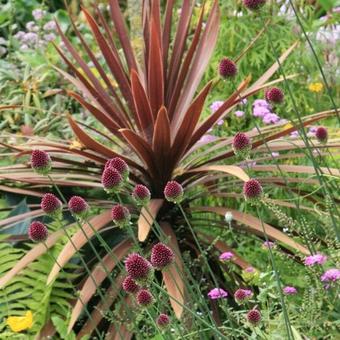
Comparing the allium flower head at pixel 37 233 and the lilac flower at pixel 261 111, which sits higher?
the allium flower head at pixel 37 233

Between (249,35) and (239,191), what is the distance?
1.16m

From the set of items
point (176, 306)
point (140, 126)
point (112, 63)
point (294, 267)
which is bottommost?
point (294, 267)

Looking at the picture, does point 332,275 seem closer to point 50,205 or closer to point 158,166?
point 50,205

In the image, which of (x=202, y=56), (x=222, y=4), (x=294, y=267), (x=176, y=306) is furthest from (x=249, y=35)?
(x=176, y=306)

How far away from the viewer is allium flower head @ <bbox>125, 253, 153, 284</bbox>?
63.9 inches

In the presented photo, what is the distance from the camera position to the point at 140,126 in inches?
127

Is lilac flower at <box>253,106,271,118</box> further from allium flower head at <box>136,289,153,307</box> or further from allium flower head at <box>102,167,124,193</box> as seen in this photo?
allium flower head at <box>136,289,153,307</box>

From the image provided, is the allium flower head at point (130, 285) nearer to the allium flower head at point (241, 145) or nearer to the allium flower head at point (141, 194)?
the allium flower head at point (141, 194)

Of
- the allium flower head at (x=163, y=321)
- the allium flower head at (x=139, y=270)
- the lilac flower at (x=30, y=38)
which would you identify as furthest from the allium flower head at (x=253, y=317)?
the lilac flower at (x=30, y=38)

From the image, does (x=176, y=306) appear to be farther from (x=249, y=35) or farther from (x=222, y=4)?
(x=222, y=4)

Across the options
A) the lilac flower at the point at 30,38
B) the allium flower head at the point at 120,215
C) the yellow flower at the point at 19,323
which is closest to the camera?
the allium flower head at the point at 120,215

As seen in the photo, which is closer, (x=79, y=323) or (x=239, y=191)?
(x=79, y=323)

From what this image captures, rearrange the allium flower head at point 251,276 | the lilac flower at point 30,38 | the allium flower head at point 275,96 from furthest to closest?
1. the lilac flower at point 30,38
2. the allium flower head at point 251,276
3. the allium flower head at point 275,96

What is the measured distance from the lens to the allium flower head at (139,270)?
1.62m
